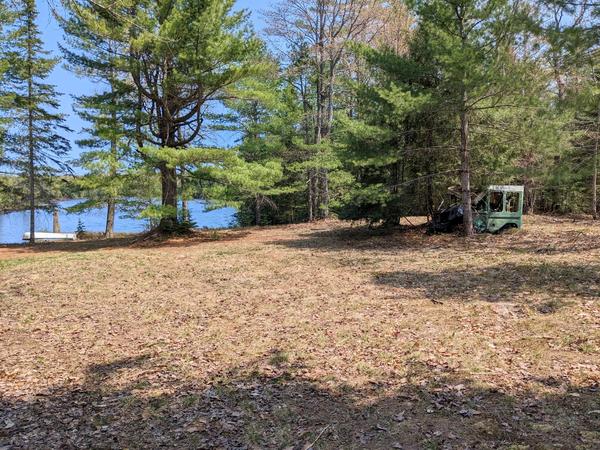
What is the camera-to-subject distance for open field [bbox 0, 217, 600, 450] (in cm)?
342

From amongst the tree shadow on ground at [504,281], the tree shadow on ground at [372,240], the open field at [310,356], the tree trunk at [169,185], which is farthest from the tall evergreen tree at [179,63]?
the tree shadow on ground at [504,281]

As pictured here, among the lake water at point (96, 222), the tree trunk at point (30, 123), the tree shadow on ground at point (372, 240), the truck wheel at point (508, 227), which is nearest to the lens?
the tree shadow on ground at point (372, 240)

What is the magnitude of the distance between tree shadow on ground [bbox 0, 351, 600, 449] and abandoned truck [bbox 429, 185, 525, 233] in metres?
9.56

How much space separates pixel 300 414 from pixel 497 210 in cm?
1115

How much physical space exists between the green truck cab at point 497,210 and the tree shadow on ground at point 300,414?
9563mm

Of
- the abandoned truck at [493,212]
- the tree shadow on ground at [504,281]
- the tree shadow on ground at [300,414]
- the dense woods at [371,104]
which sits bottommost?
the tree shadow on ground at [300,414]

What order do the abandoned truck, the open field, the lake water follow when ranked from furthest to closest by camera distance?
1. the lake water
2. the abandoned truck
3. the open field

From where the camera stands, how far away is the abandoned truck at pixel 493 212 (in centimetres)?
1270

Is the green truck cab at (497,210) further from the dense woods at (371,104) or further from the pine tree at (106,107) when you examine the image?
the pine tree at (106,107)

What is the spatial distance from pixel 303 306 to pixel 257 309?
69 cm

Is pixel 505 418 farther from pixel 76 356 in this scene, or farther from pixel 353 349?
pixel 76 356

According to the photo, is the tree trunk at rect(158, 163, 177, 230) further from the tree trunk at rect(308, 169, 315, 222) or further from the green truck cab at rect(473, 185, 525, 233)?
the green truck cab at rect(473, 185, 525, 233)

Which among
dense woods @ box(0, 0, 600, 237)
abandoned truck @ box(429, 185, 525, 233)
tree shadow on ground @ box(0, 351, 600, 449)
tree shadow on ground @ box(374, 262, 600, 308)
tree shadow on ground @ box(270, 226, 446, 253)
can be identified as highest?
dense woods @ box(0, 0, 600, 237)

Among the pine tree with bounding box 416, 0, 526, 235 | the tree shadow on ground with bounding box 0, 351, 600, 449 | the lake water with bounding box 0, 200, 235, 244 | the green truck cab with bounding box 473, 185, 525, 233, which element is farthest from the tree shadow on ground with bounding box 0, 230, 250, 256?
the tree shadow on ground with bounding box 0, 351, 600, 449
